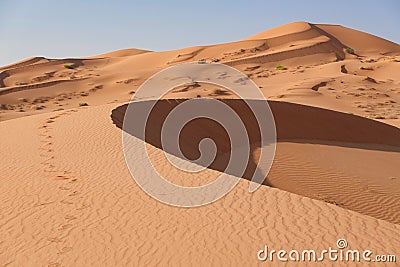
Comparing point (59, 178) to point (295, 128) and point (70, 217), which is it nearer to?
point (70, 217)

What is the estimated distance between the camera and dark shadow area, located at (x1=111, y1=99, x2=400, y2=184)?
14.4m

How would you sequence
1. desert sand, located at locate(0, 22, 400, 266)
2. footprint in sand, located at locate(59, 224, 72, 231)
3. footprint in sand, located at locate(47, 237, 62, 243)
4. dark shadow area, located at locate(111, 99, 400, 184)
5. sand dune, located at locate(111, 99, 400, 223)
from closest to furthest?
desert sand, located at locate(0, 22, 400, 266)
footprint in sand, located at locate(47, 237, 62, 243)
footprint in sand, located at locate(59, 224, 72, 231)
sand dune, located at locate(111, 99, 400, 223)
dark shadow area, located at locate(111, 99, 400, 184)

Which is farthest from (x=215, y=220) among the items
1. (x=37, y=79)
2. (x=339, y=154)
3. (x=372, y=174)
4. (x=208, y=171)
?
(x=37, y=79)

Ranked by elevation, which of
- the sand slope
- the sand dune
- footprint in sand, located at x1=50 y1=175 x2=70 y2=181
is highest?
footprint in sand, located at x1=50 y1=175 x2=70 y2=181

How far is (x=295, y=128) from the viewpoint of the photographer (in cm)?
1630

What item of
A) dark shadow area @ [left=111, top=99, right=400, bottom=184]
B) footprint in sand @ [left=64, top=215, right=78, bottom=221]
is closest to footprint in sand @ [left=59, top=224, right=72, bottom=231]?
footprint in sand @ [left=64, top=215, right=78, bottom=221]

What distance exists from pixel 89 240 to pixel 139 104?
11.0 metres

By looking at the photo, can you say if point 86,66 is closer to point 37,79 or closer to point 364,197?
point 37,79

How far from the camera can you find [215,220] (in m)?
5.81

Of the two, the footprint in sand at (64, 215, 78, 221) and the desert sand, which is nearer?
the desert sand

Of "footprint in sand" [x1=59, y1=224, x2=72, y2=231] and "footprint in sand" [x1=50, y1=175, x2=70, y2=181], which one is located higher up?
"footprint in sand" [x1=50, y1=175, x2=70, y2=181]

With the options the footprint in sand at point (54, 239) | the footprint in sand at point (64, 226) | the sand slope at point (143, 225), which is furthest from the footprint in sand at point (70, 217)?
the footprint in sand at point (54, 239)

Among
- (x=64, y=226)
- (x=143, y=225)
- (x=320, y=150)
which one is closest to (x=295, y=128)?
(x=320, y=150)

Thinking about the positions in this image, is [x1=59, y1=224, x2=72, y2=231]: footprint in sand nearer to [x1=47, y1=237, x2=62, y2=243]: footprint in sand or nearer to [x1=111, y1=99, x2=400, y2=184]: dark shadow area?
[x1=47, y1=237, x2=62, y2=243]: footprint in sand
